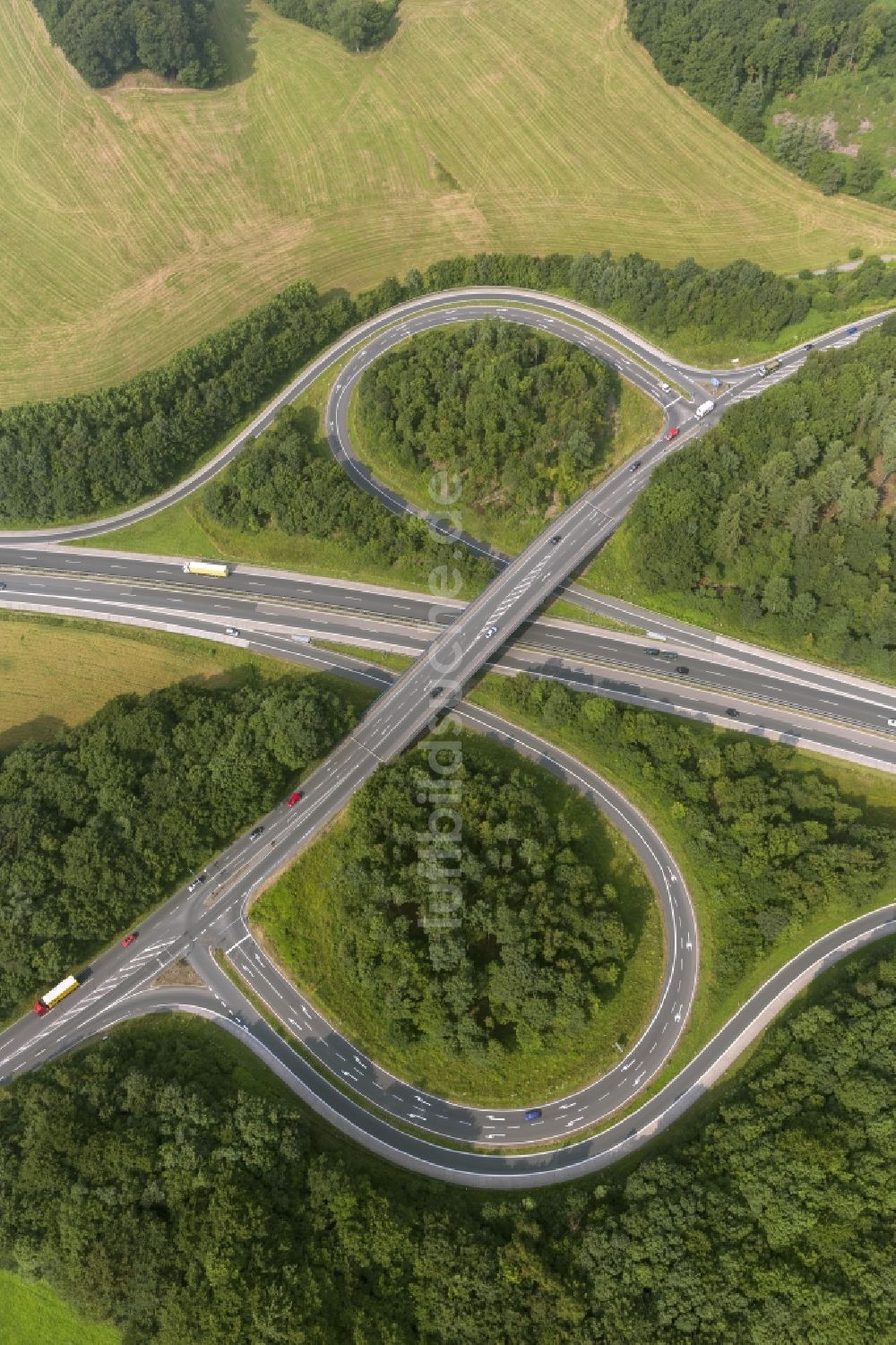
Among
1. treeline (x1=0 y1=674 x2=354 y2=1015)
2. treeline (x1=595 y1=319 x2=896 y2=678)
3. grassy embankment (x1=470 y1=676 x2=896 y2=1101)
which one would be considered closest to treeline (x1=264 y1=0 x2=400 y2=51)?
treeline (x1=595 y1=319 x2=896 y2=678)

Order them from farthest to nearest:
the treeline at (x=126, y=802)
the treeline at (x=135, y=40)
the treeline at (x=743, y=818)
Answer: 1. the treeline at (x=135, y=40)
2. the treeline at (x=126, y=802)
3. the treeline at (x=743, y=818)

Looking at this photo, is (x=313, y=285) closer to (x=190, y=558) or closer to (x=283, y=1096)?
(x=190, y=558)

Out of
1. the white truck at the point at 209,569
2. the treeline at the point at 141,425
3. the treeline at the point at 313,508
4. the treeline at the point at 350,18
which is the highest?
the treeline at the point at 350,18

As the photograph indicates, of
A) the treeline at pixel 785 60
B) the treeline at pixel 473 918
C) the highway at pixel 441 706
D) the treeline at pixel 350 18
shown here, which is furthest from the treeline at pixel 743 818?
the treeline at pixel 350 18

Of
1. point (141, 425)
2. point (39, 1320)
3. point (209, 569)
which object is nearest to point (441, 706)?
point (209, 569)

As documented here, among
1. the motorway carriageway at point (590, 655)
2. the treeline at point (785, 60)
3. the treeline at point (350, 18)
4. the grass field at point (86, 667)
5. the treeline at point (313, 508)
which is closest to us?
the motorway carriageway at point (590, 655)

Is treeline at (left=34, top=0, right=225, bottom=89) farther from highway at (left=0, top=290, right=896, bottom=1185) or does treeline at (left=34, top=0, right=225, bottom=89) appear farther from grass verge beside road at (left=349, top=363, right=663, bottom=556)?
grass verge beside road at (left=349, top=363, right=663, bottom=556)

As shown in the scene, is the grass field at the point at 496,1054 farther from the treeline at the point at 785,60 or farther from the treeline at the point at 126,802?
the treeline at the point at 785,60
